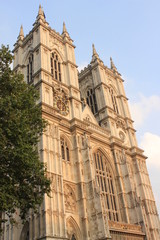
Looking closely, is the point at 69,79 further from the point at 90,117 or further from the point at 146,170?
the point at 146,170

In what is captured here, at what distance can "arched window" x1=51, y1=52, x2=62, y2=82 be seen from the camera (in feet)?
112

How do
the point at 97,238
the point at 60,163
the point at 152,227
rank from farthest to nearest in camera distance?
the point at 152,227, the point at 60,163, the point at 97,238

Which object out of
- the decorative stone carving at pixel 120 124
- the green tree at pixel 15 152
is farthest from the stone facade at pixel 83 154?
the green tree at pixel 15 152

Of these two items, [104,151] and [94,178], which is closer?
[94,178]

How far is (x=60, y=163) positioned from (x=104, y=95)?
15894 millimetres

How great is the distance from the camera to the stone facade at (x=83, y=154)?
2434 centimetres

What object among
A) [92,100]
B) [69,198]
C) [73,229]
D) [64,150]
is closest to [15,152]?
[69,198]

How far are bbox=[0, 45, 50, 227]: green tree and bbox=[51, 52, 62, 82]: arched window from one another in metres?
16.7

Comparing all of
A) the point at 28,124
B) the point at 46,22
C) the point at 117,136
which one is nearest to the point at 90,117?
the point at 117,136

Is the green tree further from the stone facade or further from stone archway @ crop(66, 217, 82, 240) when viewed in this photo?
stone archway @ crop(66, 217, 82, 240)

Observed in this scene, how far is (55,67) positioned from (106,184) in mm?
15330

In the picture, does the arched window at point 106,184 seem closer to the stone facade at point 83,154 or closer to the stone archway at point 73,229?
the stone facade at point 83,154

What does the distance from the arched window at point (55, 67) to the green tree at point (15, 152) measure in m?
16.7

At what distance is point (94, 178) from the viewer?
27422 mm
